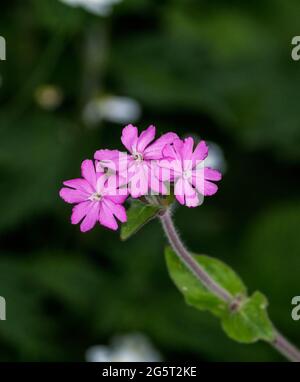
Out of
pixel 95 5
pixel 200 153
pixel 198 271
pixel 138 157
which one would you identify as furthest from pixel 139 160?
pixel 95 5

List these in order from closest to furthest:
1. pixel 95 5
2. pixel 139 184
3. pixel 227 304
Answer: pixel 139 184 < pixel 227 304 < pixel 95 5

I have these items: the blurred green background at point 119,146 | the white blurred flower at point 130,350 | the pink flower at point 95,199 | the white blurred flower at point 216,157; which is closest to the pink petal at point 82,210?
the pink flower at point 95,199

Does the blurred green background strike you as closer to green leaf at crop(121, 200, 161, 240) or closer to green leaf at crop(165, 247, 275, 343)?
green leaf at crop(165, 247, 275, 343)

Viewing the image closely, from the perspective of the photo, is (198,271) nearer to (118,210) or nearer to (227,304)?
(227,304)

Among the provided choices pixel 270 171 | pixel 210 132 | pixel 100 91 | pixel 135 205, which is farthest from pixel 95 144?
pixel 135 205

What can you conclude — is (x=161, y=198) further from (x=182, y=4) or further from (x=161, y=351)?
(x=182, y=4)

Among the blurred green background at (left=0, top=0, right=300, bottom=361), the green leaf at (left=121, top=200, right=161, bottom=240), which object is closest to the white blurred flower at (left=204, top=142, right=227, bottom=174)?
the blurred green background at (left=0, top=0, right=300, bottom=361)

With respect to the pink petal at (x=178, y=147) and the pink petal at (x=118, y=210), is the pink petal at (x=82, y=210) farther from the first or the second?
the pink petal at (x=178, y=147)
